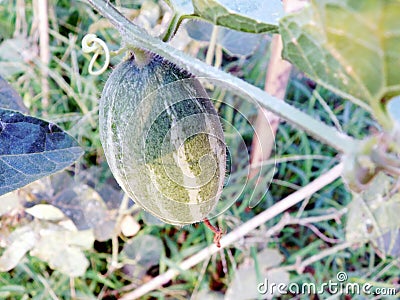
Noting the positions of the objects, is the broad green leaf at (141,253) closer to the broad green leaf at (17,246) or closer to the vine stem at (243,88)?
the broad green leaf at (17,246)

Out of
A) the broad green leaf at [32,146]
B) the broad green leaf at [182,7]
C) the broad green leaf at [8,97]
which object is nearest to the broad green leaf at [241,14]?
the broad green leaf at [182,7]

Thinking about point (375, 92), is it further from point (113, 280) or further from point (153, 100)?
point (113, 280)

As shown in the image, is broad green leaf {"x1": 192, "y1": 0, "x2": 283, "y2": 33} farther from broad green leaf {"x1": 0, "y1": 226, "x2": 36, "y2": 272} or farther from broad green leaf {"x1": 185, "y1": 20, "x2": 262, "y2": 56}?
broad green leaf {"x1": 0, "y1": 226, "x2": 36, "y2": 272}

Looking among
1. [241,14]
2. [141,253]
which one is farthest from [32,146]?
[141,253]

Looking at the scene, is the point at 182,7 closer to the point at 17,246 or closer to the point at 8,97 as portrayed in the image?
the point at 8,97

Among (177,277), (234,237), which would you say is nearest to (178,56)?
(234,237)

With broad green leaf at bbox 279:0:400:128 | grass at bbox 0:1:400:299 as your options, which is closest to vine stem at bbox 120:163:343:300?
grass at bbox 0:1:400:299
